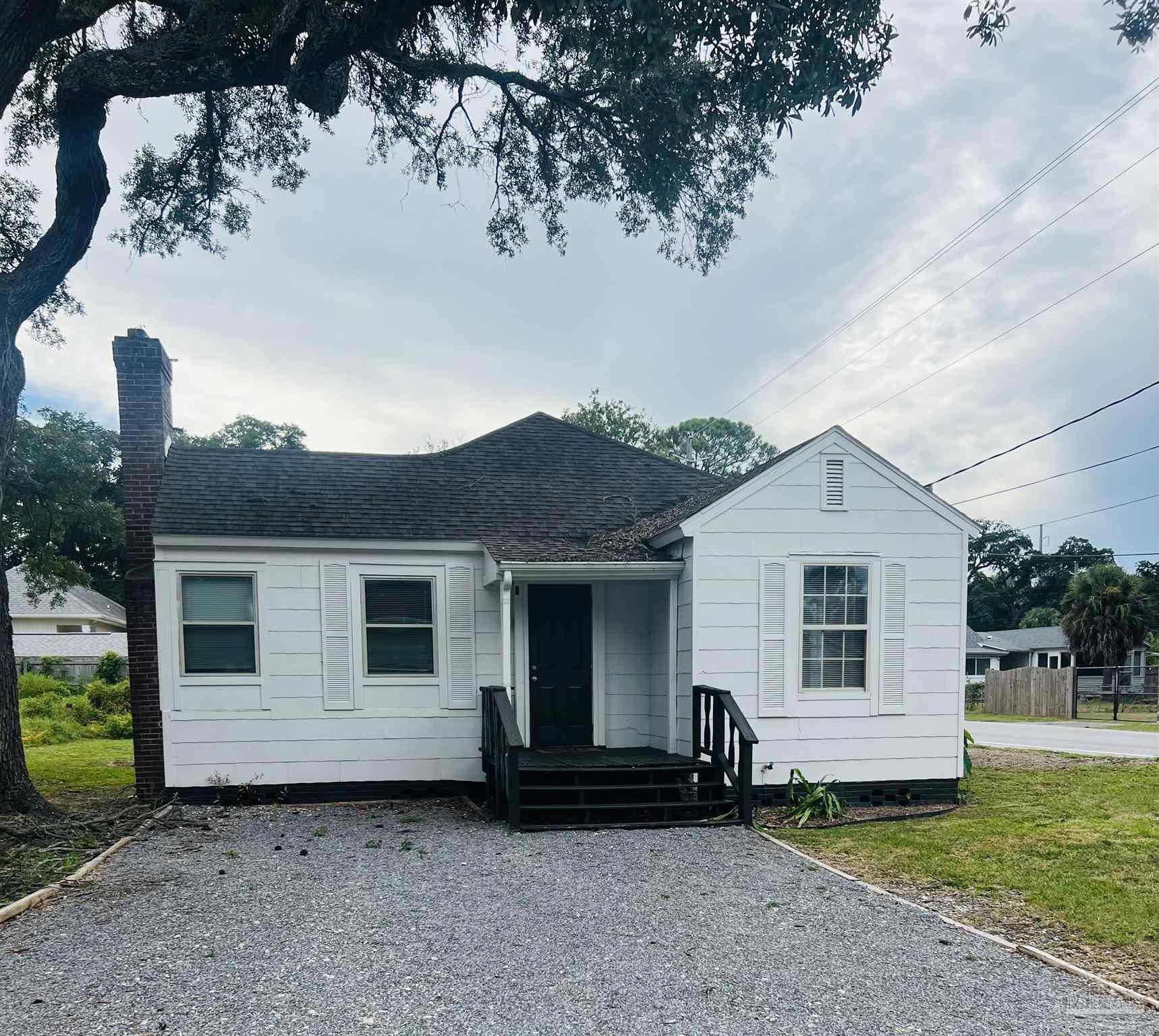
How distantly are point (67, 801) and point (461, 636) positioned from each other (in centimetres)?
463

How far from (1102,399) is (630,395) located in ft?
73.1

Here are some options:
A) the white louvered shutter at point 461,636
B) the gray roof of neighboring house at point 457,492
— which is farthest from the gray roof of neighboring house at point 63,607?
the white louvered shutter at point 461,636

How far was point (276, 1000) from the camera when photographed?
3.46 metres

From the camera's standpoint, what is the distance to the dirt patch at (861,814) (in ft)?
23.8

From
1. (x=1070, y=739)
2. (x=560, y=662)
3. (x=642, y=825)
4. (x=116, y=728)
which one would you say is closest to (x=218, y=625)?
(x=560, y=662)

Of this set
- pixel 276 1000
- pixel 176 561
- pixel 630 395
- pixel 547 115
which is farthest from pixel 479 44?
pixel 630 395

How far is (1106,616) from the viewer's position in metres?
28.9

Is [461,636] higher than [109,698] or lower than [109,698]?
higher

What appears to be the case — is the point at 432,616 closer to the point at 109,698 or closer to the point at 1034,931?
the point at 1034,931

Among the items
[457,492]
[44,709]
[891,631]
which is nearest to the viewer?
[891,631]

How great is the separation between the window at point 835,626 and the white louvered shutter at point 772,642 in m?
0.25

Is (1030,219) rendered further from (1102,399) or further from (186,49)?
(186,49)

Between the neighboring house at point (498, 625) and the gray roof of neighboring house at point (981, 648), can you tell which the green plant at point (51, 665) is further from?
the gray roof of neighboring house at point (981, 648)

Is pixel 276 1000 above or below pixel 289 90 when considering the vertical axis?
below
